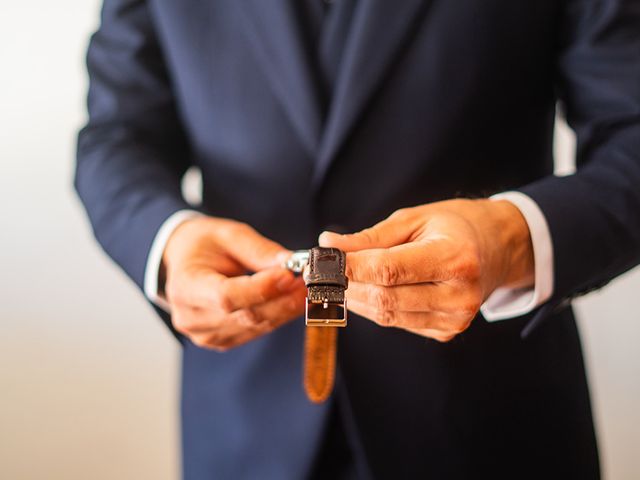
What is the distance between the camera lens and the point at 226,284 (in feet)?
1.63

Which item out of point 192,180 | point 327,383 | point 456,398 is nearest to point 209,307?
point 327,383

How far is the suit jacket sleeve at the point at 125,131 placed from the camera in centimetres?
67

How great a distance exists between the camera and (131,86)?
74 cm

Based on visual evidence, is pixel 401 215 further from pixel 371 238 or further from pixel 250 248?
pixel 250 248

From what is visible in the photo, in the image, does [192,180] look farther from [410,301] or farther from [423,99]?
[410,301]

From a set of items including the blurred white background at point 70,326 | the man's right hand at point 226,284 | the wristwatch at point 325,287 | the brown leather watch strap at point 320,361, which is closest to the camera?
the wristwatch at point 325,287

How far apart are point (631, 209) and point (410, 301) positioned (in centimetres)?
28

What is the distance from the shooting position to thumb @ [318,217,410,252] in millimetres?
433

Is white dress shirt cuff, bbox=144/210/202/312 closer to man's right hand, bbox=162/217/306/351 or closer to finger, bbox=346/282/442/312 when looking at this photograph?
man's right hand, bbox=162/217/306/351

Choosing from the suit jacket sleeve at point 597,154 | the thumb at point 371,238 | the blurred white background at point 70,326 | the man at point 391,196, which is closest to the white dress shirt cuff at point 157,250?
the man at point 391,196

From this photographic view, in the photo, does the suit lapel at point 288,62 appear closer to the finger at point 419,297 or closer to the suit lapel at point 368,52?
the suit lapel at point 368,52

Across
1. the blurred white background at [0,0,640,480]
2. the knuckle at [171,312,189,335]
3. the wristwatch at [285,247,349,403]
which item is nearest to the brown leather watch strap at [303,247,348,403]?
the wristwatch at [285,247,349,403]

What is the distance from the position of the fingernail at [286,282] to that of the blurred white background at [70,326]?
0.72m

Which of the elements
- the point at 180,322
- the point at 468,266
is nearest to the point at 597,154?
the point at 468,266
